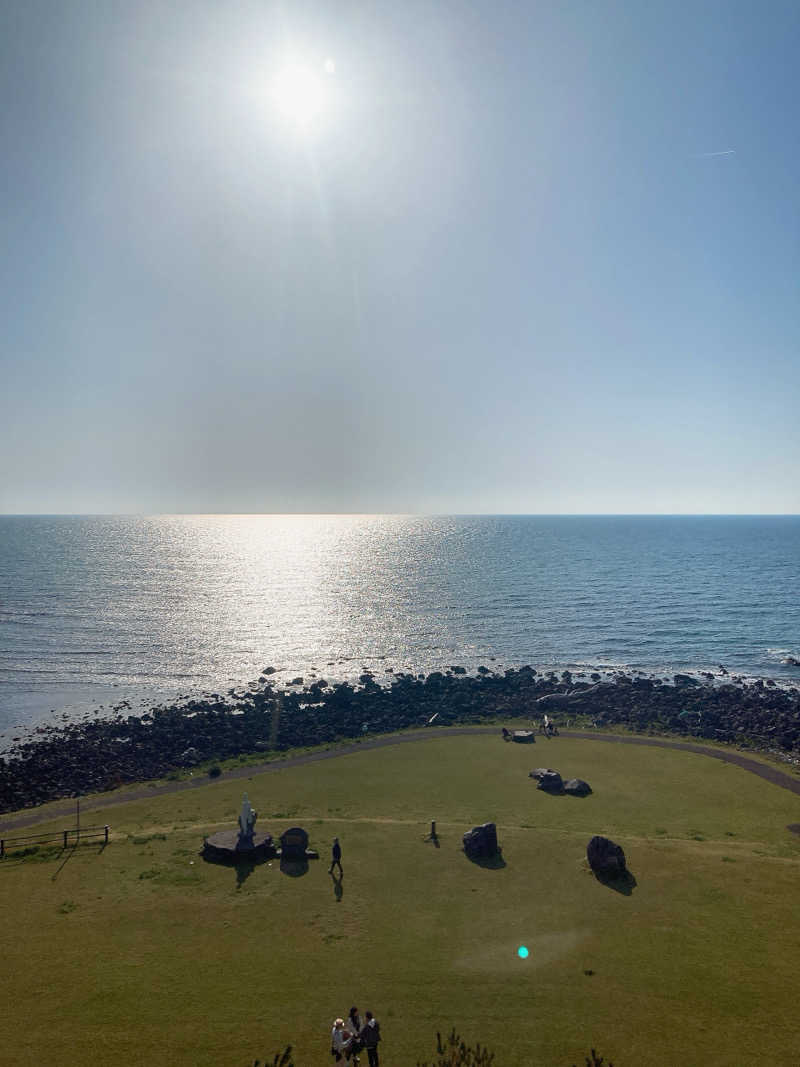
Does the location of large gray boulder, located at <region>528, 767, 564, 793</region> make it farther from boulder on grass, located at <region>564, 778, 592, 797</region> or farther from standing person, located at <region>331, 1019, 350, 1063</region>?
standing person, located at <region>331, 1019, 350, 1063</region>

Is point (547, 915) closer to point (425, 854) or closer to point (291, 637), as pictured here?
point (425, 854)

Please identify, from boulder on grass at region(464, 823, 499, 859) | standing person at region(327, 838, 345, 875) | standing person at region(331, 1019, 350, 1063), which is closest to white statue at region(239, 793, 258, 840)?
standing person at region(327, 838, 345, 875)

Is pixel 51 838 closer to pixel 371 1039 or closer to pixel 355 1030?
pixel 355 1030

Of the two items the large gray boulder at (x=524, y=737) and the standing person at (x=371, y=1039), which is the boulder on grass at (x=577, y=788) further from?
the standing person at (x=371, y=1039)

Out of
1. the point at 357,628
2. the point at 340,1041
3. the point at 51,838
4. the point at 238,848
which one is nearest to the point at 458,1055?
the point at 340,1041

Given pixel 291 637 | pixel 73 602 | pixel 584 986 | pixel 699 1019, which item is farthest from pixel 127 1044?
pixel 73 602
